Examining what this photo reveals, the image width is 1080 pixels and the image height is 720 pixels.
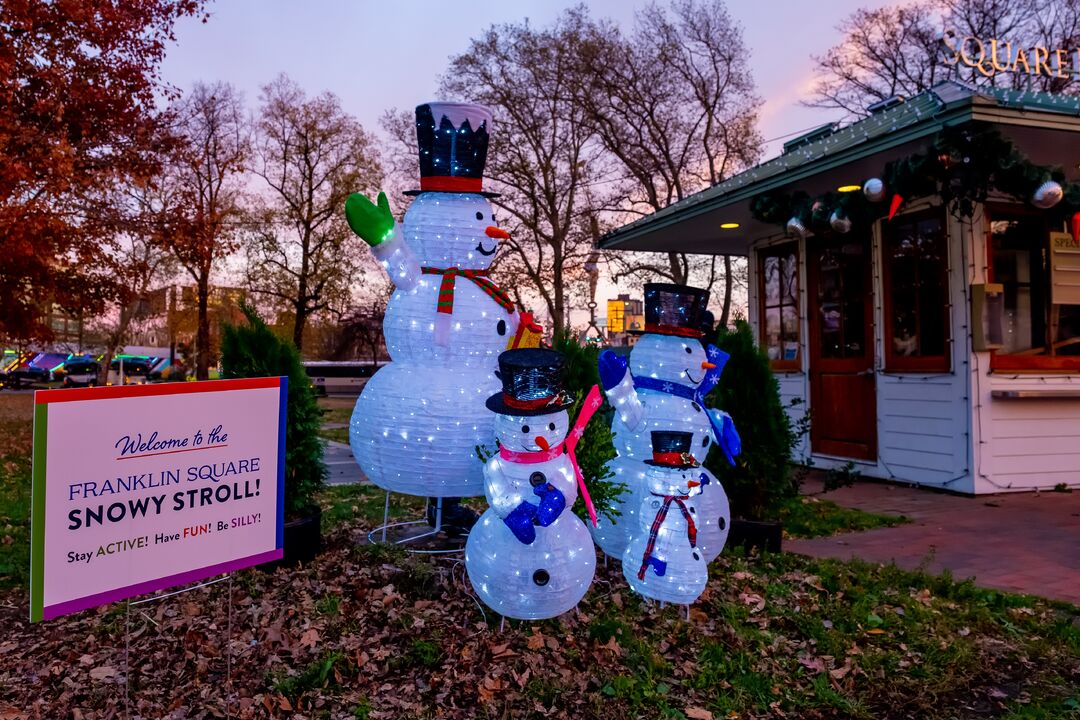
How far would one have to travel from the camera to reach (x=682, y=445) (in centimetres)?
357

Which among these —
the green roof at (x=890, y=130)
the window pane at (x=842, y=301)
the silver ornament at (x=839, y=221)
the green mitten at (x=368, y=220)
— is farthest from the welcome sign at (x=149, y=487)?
the window pane at (x=842, y=301)

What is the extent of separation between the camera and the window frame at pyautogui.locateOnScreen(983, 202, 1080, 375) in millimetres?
7402

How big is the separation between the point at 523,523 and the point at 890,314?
6.71 m

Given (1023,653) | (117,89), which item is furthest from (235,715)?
(117,89)

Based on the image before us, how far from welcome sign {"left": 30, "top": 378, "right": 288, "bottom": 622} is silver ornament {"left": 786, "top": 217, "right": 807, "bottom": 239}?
6713 mm

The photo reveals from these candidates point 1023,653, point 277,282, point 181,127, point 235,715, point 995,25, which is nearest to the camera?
point 235,715

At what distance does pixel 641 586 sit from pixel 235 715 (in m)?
1.86

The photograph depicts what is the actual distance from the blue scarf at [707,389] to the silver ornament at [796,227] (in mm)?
4779

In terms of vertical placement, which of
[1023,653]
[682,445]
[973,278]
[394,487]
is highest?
[973,278]

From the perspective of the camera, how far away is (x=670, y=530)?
3492 mm

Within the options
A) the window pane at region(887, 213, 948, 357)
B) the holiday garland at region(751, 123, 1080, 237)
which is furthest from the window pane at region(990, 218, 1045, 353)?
the window pane at region(887, 213, 948, 357)

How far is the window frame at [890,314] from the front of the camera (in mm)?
7508

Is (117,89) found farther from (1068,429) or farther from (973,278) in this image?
(1068,429)

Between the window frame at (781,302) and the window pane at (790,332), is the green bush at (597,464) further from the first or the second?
the window pane at (790,332)
